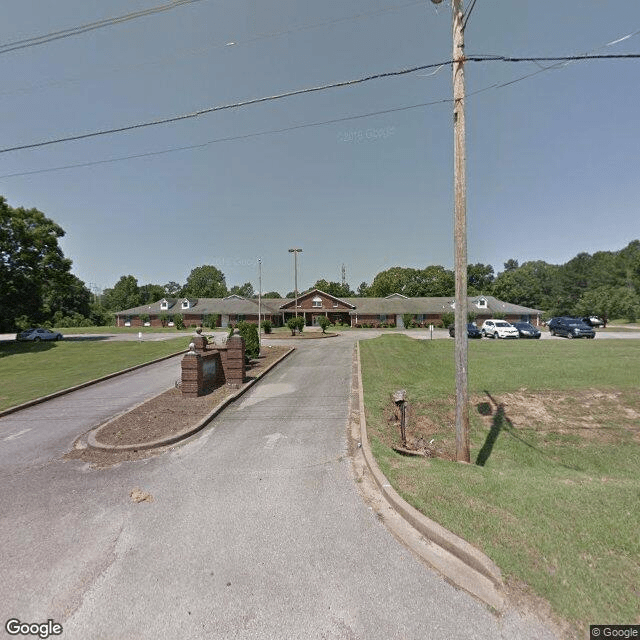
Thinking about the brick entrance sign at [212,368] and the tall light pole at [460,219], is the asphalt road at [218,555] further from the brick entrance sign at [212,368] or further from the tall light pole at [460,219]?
the brick entrance sign at [212,368]

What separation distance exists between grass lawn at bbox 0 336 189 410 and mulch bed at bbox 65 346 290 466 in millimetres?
4516

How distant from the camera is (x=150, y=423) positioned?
299 inches

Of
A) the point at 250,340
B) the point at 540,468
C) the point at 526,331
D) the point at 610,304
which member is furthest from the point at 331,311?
the point at 540,468

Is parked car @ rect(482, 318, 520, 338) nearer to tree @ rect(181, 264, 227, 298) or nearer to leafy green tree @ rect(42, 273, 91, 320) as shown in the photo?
leafy green tree @ rect(42, 273, 91, 320)

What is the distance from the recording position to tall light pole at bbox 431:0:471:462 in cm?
577

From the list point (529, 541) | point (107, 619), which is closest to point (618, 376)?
point (529, 541)

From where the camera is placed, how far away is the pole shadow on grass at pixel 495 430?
692 centimetres

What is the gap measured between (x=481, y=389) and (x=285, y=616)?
10.2 metres

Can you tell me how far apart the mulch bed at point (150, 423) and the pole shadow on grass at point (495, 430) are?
6.80 metres

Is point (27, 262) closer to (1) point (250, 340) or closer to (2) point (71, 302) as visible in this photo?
(1) point (250, 340)

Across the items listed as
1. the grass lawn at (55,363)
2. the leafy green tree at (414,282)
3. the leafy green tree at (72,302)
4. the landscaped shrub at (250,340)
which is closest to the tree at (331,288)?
the leafy green tree at (414,282)

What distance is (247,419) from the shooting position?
321 inches

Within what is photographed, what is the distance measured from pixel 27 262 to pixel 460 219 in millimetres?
34035

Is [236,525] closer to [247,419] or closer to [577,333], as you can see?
[247,419]
